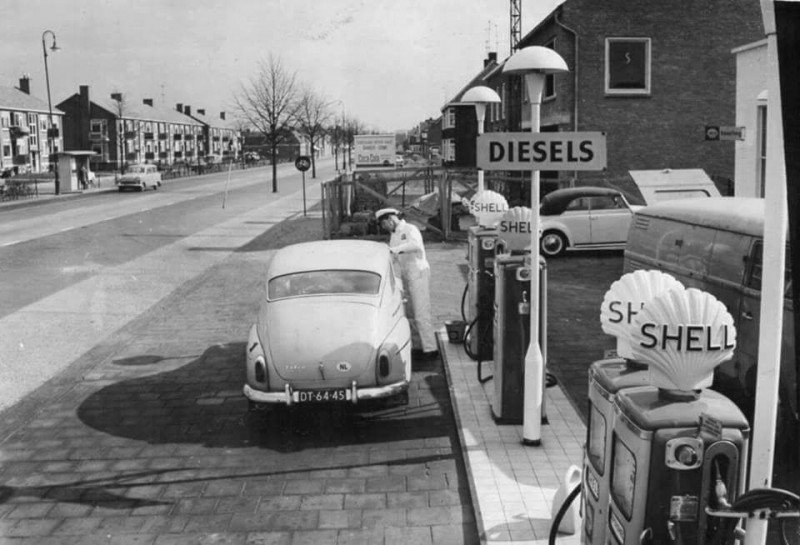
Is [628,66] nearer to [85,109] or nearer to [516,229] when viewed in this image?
[516,229]

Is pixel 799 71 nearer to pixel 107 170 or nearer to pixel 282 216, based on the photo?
pixel 282 216

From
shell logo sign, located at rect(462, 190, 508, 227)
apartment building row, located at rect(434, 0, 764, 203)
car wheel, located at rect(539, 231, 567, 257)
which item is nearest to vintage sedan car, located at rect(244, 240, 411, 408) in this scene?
shell logo sign, located at rect(462, 190, 508, 227)

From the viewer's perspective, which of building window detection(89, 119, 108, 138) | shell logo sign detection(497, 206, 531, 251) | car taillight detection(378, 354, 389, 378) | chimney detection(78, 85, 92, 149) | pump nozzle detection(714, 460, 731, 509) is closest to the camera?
pump nozzle detection(714, 460, 731, 509)

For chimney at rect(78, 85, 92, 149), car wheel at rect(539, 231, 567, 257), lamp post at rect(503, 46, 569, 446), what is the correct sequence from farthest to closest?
chimney at rect(78, 85, 92, 149) → car wheel at rect(539, 231, 567, 257) → lamp post at rect(503, 46, 569, 446)

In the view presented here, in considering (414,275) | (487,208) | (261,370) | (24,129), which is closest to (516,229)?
(414,275)

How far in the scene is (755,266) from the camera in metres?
7.59

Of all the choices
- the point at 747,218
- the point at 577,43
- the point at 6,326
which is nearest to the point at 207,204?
the point at 577,43

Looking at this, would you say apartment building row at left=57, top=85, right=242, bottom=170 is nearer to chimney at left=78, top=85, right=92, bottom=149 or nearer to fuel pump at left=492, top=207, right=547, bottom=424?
chimney at left=78, top=85, right=92, bottom=149

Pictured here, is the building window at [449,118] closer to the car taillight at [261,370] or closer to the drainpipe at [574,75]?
the drainpipe at [574,75]

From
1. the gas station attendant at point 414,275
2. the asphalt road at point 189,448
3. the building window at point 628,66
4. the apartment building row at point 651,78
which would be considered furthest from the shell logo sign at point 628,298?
the building window at point 628,66

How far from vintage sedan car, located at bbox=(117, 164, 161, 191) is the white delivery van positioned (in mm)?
43620

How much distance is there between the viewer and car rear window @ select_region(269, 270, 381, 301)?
846 cm

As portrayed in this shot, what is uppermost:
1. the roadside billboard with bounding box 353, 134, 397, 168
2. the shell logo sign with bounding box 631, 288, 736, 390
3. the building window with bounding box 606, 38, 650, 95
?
the building window with bounding box 606, 38, 650, 95

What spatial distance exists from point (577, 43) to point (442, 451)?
2081 cm
